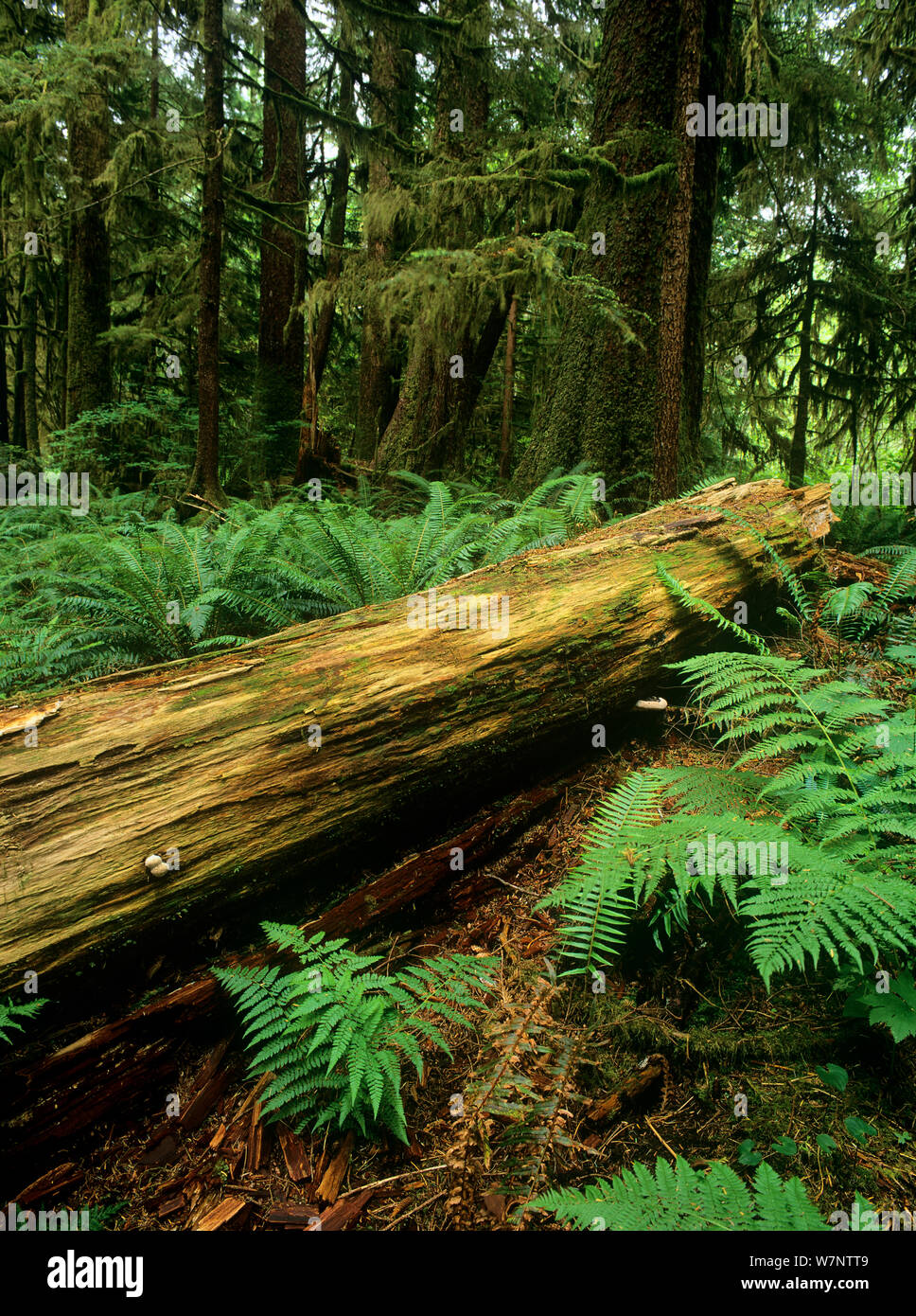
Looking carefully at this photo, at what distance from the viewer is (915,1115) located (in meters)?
1.77

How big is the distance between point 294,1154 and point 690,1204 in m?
1.12

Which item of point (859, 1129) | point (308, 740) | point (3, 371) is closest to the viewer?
point (859, 1129)

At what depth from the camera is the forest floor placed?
5.73ft

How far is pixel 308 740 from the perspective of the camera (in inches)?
95.9

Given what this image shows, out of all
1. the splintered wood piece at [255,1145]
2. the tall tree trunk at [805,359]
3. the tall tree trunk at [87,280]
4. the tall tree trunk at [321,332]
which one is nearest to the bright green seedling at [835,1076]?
the splintered wood piece at [255,1145]

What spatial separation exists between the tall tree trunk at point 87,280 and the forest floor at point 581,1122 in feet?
31.0

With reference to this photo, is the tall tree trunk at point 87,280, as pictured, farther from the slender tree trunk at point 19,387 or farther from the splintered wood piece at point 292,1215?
the splintered wood piece at point 292,1215

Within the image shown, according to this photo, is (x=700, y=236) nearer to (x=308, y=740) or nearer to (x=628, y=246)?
(x=628, y=246)

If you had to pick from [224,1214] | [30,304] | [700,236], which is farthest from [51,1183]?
[30,304]

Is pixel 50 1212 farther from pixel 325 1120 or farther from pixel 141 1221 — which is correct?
pixel 325 1120

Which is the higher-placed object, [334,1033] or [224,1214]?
[334,1033]

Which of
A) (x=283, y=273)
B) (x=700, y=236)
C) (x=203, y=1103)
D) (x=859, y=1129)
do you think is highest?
(x=283, y=273)

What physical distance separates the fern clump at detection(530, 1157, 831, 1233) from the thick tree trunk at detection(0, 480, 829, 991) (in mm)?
1318
